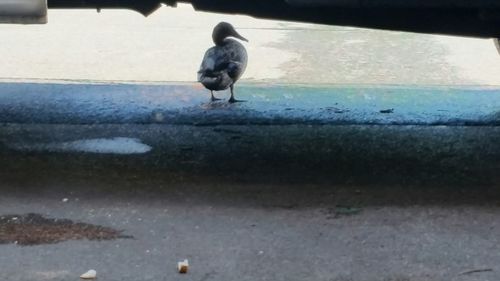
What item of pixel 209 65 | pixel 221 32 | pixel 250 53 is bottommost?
pixel 250 53

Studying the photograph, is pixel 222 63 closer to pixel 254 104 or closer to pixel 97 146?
pixel 254 104

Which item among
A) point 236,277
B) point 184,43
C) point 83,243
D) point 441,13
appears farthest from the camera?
point 184,43

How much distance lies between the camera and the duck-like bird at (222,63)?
20.3 feet

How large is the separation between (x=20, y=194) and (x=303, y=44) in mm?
5069

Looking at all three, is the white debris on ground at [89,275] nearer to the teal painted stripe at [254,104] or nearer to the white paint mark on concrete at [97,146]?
the white paint mark on concrete at [97,146]

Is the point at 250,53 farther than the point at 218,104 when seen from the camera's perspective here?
Yes

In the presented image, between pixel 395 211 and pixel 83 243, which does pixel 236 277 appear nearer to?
pixel 83 243

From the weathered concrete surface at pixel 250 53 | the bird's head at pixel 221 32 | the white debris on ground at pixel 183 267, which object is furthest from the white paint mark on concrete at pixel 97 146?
the weathered concrete surface at pixel 250 53

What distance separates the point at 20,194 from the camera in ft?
14.5

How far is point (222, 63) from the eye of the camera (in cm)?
621

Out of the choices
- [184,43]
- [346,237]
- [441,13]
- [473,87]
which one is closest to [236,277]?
[346,237]

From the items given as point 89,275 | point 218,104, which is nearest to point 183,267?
point 89,275

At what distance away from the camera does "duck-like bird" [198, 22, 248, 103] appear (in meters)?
6.18

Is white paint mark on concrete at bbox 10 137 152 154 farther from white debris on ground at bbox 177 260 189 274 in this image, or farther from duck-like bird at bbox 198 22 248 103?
white debris on ground at bbox 177 260 189 274
